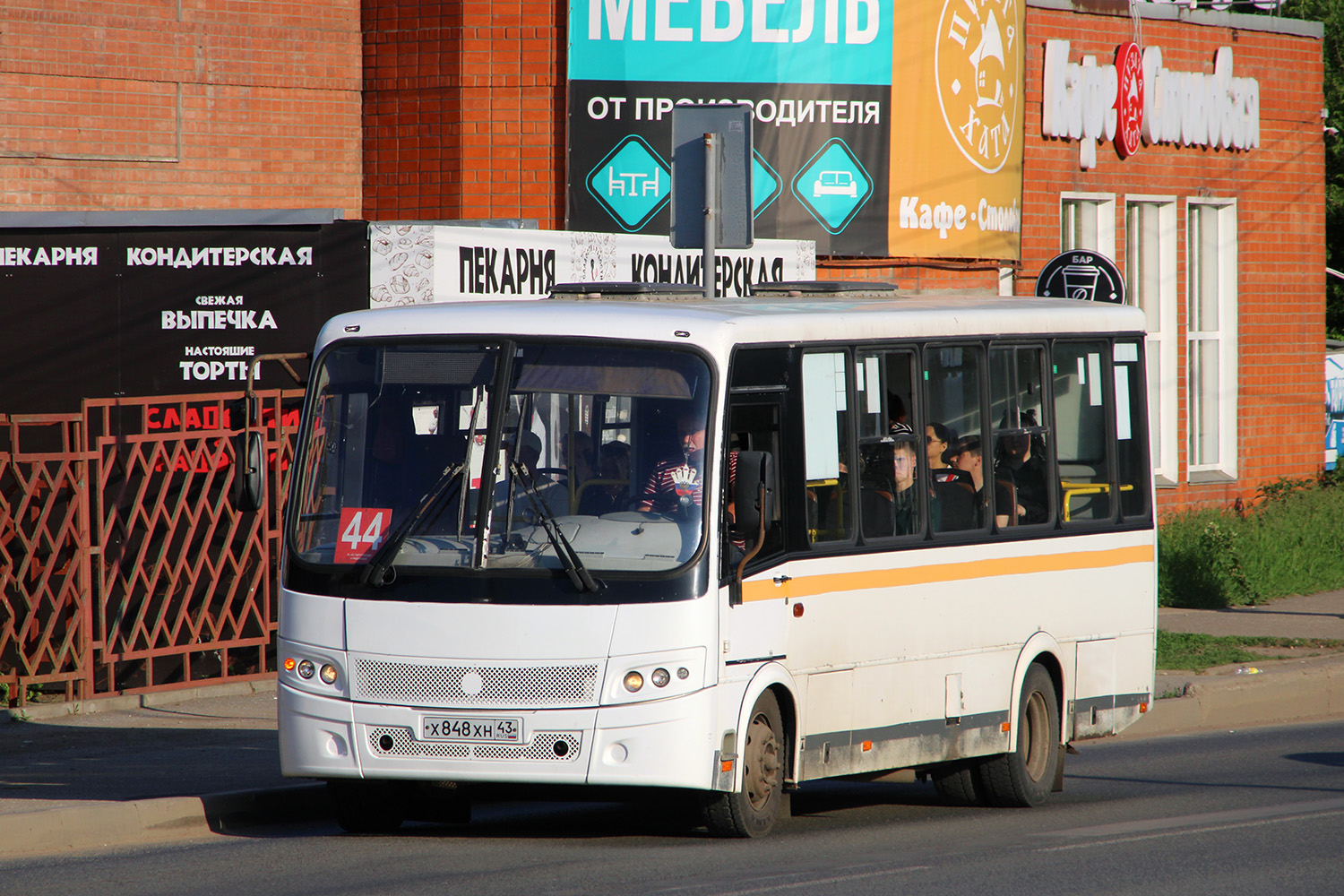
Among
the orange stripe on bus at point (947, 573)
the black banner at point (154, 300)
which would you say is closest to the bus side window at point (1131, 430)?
the orange stripe on bus at point (947, 573)

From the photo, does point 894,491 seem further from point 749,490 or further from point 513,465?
point 513,465

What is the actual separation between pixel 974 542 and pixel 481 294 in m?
5.53

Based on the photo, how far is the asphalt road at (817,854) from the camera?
770 cm

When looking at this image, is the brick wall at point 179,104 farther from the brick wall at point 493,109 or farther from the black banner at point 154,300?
the black banner at point 154,300

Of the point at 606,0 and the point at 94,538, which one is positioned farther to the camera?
the point at 606,0

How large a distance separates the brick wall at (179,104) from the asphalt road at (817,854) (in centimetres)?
1033

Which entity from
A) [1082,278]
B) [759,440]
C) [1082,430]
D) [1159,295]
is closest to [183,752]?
[759,440]

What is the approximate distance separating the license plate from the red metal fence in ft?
13.3

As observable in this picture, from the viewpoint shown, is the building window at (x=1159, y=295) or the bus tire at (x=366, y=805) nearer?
the bus tire at (x=366, y=805)

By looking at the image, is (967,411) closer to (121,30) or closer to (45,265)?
(45,265)

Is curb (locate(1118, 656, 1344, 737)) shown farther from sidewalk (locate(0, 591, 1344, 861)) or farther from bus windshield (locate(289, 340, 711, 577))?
bus windshield (locate(289, 340, 711, 577))

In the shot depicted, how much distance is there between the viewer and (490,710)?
26.9ft

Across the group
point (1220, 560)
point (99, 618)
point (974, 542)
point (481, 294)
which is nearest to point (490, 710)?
point (974, 542)

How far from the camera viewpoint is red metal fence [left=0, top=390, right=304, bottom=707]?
→ 1234 centimetres
